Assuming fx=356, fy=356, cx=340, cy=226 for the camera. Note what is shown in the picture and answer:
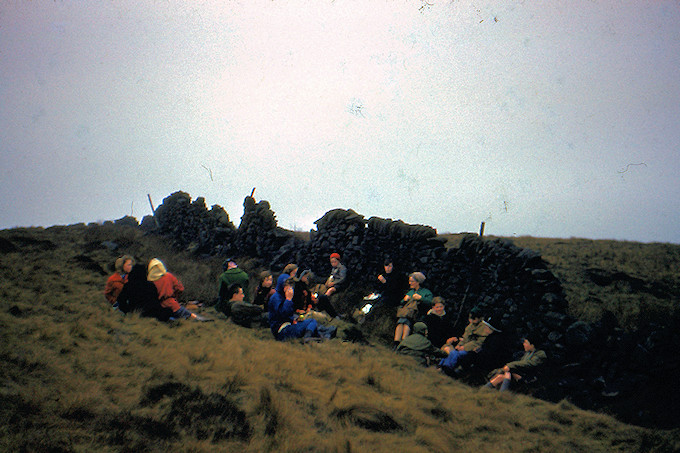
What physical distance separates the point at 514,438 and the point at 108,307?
7455 mm

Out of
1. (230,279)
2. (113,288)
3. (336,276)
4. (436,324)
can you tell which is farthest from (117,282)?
(436,324)

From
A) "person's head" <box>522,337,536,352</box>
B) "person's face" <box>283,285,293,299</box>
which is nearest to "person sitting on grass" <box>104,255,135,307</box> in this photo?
"person's face" <box>283,285,293,299</box>

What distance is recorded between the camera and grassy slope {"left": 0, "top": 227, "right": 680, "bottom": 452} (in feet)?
9.78

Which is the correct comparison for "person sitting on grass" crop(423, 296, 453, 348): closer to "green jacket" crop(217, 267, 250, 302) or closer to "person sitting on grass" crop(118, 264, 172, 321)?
"green jacket" crop(217, 267, 250, 302)

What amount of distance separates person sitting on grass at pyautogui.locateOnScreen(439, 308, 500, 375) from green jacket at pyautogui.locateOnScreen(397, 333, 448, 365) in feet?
0.76

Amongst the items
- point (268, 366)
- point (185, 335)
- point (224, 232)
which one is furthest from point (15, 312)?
point (224, 232)

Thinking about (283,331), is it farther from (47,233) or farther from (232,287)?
(47,233)

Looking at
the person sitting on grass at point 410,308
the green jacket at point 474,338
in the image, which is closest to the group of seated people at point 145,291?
the person sitting on grass at point 410,308

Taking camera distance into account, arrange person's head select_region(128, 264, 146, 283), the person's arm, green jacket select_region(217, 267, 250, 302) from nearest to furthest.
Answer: the person's arm
person's head select_region(128, 264, 146, 283)
green jacket select_region(217, 267, 250, 302)

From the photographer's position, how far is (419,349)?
24.1ft

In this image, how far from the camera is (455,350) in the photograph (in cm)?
698

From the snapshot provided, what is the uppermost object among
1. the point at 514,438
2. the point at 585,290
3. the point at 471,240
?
the point at 471,240

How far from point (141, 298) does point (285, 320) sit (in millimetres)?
2832

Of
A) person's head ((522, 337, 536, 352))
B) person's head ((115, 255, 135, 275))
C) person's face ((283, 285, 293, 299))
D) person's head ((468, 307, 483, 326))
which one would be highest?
person's head ((115, 255, 135, 275))
